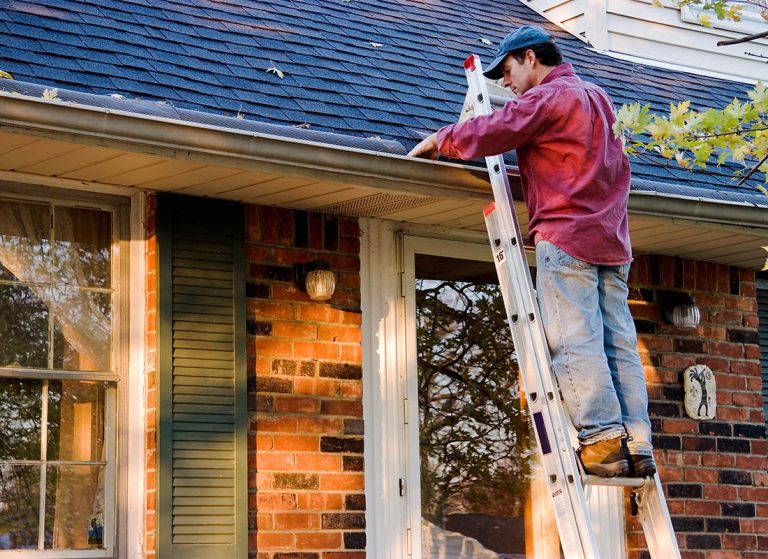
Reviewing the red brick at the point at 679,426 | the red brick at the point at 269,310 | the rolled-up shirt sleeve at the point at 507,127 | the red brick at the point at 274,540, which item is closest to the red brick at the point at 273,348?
the red brick at the point at 269,310

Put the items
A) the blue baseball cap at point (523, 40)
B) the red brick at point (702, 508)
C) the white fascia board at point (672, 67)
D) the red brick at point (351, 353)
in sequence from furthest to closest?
the white fascia board at point (672, 67) → the red brick at point (702, 508) → the red brick at point (351, 353) → the blue baseball cap at point (523, 40)

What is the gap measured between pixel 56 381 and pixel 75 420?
18 centimetres

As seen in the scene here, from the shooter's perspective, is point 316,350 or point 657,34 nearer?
point 316,350

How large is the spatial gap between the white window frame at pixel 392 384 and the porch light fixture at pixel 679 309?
1309 millimetres

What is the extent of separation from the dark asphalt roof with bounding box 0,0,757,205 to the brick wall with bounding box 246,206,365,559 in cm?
61

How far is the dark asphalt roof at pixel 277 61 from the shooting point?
18.7 feet

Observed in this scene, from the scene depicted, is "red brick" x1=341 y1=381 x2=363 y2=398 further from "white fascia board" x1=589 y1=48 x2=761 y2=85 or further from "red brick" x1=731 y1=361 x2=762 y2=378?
"white fascia board" x1=589 y1=48 x2=761 y2=85

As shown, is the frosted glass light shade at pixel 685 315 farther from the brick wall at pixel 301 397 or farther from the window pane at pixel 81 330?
the window pane at pixel 81 330

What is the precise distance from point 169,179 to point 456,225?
159cm

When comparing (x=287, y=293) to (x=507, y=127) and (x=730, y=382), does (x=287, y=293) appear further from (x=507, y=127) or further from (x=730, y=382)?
(x=730, y=382)

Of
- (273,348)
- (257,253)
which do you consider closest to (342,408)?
(273,348)

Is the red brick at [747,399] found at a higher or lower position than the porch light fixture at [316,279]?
lower

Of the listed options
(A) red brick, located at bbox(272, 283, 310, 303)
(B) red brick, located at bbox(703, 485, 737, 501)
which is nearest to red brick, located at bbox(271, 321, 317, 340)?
(A) red brick, located at bbox(272, 283, 310, 303)

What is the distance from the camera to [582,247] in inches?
197
